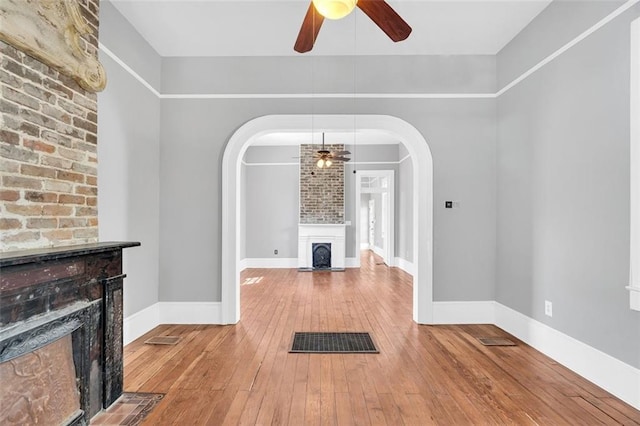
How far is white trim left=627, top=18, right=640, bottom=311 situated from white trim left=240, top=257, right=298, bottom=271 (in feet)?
20.6

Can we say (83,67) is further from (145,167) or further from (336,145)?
(336,145)

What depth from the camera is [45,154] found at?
189 centimetres

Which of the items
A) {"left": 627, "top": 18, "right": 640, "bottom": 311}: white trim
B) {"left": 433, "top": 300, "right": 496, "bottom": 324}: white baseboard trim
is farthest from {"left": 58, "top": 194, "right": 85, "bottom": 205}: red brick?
{"left": 627, "top": 18, "right": 640, "bottom": 311}: white trim

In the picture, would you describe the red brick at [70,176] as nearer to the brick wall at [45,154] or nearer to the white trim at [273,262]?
the brick wall at [45,154]

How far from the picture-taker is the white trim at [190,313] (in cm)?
375

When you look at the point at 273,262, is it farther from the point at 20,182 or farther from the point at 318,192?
the point at 20,182

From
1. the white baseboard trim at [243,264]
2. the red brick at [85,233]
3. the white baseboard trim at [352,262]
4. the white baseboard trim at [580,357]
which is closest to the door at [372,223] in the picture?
the white baseboard trim at [352,262]

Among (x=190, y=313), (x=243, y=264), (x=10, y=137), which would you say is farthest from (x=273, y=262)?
(x=10, y=137)

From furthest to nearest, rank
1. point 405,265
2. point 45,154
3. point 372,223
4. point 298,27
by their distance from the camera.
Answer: point 372,223 → point 405,265 → point 298,27 → point 45,154

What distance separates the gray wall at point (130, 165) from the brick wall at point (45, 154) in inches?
21.6

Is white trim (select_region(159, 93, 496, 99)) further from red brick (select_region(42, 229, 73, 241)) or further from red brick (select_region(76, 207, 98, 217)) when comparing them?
red brick (select_region(42, 229, 73, 241))

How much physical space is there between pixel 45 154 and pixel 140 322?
6.92 feet

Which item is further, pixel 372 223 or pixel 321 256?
pixel 372 223

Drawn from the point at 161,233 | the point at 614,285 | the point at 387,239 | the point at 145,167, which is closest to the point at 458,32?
the point at 614,285
